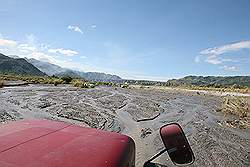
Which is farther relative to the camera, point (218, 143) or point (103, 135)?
point (218, 143)

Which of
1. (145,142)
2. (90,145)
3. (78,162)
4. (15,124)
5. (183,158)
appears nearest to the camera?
(78,162)

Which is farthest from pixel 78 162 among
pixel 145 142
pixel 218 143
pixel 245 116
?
pixel 245 116

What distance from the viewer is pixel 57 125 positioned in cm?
273

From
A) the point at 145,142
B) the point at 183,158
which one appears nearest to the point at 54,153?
the point at 183,158

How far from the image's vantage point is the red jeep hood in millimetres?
1769

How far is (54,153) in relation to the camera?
1.91m

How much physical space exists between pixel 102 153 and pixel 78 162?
250mm

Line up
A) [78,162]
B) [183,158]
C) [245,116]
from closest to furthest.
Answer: [78,162]
[183,158]
[245,116]

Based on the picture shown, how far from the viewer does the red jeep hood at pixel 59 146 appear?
1.77m

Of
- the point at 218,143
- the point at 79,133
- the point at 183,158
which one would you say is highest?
the point at 79,133

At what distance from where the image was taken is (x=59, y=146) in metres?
2.07

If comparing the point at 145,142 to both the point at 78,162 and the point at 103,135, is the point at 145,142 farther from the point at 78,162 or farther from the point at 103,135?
the point at 78,162

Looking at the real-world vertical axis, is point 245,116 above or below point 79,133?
below

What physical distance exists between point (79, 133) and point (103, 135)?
0.75 ft
